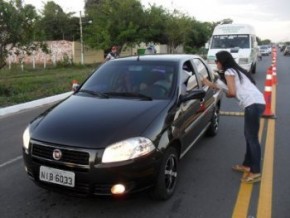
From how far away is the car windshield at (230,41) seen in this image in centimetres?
1864

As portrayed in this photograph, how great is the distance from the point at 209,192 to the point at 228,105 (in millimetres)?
6507

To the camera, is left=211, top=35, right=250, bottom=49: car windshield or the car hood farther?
left=211, top=35, right=250, bottom=49: car windshield

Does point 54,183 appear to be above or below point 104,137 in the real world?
below

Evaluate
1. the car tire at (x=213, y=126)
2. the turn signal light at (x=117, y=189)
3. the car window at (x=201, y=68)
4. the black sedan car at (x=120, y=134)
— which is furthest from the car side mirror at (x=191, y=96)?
the car tire at (x=213, y=126)

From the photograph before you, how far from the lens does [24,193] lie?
4641mm

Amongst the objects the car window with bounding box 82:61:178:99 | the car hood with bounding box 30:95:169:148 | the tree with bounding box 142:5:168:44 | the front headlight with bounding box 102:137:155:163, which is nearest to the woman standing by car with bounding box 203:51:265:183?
the car window with bounding box 82:61:178:99

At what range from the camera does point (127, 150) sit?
3809mm

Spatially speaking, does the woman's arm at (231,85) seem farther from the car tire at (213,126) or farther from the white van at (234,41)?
the white van at (234,41)

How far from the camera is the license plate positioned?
12.5 ft

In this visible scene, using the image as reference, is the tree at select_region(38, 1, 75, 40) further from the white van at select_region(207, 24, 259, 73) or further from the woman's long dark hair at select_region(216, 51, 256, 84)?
the woman's long dark hair at select_region(216, 51, 256, 84)

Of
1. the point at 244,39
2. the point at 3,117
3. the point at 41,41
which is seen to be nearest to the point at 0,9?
the point at 41,41

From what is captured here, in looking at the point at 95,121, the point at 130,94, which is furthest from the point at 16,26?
the point at 95,121

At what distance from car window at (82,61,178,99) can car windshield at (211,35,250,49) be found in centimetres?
1394

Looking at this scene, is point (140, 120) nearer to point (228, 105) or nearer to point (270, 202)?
point (270, 202)
